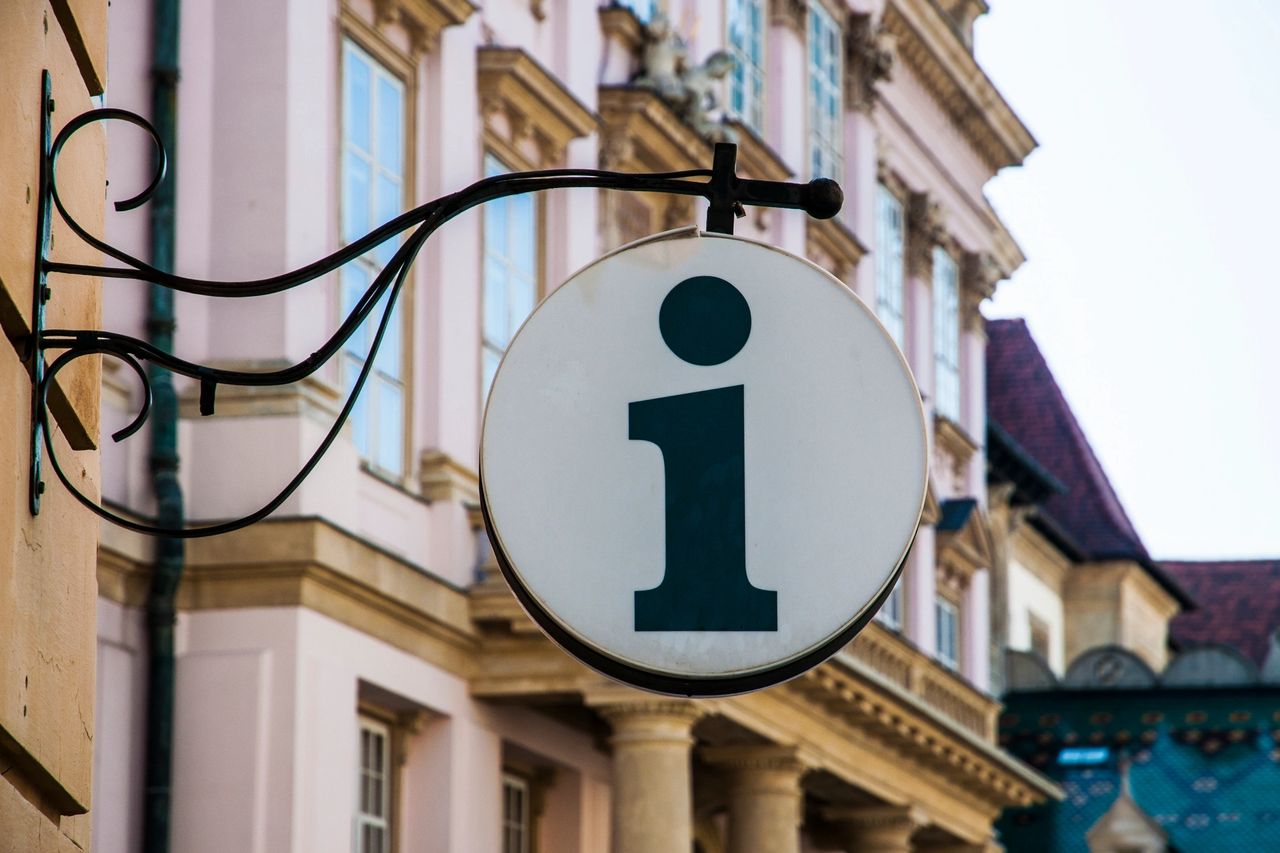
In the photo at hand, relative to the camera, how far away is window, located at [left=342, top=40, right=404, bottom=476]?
17.0 meters

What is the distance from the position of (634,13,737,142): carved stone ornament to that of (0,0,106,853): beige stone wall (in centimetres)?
1481

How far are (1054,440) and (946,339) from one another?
15.8 metres

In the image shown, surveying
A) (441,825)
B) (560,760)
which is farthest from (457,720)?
(560,760)

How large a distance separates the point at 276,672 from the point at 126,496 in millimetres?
1354

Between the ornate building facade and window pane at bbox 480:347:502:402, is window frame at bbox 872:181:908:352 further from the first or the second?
window pane at bbox 480:347:502:402

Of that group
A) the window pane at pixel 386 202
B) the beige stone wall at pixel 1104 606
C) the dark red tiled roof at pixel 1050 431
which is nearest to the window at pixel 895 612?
the window pane at pixel 386 202

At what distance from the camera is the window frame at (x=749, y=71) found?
23.9m

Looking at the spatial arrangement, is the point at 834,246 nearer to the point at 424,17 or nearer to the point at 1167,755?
the point at 424,17

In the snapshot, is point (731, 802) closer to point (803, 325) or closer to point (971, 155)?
point (971, 155)

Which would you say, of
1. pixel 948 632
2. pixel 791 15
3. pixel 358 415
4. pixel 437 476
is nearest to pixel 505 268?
pixel 437 476

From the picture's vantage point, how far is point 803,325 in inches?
217

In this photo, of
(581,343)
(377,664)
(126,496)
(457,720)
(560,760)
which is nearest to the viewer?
(581,343)

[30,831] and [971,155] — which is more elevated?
[971,155]

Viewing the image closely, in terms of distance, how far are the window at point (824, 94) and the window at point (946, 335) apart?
366 cm
